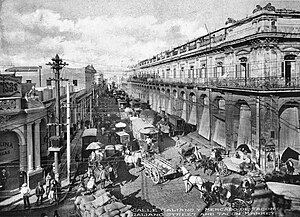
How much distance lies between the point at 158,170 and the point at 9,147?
542 centimetres

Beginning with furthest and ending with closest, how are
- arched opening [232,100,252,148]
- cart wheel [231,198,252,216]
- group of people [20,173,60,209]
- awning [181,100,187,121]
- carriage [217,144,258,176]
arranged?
awning [181,100,187,121]
arched opening [232,100,252,148]
carriage [217,144,258,176]
group of people [20,173,60,209]
cart wheel [231,198,252,216]

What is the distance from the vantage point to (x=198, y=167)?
12984mm

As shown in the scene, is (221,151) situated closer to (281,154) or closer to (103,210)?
(281,154)

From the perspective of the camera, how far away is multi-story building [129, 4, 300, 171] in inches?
517

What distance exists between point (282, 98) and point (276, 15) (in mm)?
3844

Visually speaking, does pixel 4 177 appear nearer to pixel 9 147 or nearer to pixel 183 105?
pixel 9 147

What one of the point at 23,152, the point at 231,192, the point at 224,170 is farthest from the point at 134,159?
the point at 231,192

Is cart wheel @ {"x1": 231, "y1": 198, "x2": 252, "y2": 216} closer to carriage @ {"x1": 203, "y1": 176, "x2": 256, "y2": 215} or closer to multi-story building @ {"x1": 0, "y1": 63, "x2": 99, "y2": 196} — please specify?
carriage @ {"x1": 203, "y1": 176, "x2": 256, "y2": 215}

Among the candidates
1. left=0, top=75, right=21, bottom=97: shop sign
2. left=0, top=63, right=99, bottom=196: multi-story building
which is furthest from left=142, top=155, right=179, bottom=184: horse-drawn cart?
left=0, top=75, right=21, bottom=97: shop sign

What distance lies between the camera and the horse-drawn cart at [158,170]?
1119cm

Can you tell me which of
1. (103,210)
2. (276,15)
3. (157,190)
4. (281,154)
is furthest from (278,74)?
(103,210)

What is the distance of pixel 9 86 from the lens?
1016 centimetres

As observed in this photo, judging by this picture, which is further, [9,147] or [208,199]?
[9,147]

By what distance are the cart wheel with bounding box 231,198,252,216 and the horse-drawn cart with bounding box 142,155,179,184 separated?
3.23 meters
